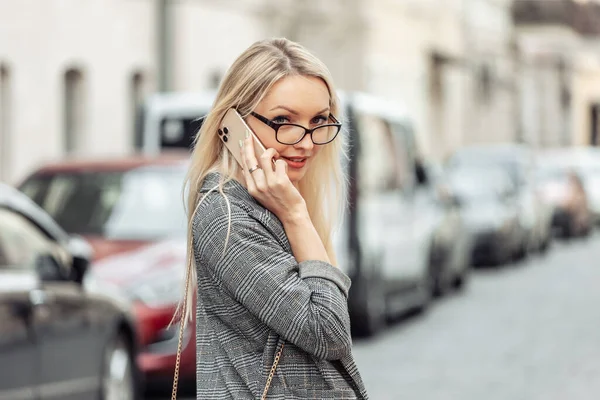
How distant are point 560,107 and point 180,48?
3965 cm

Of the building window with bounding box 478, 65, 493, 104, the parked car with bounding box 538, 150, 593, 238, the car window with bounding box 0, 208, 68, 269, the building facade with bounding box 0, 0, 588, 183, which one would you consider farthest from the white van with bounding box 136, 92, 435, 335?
the building window with bounding box 478, 65, 493, 104

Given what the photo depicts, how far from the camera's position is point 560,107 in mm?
62438

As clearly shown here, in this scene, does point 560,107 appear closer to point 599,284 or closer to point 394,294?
point 599,284

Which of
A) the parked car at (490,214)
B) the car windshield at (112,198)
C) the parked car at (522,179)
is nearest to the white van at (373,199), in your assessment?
the car windshield at (112,198)

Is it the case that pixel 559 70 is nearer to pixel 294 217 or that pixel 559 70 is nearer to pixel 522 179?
pixel 522 179

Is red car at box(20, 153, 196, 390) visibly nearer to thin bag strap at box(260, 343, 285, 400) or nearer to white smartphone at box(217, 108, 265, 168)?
white smartphone at box(217, 108, 265, 168)

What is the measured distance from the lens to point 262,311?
8.94 feet

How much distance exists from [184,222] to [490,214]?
12.8 meters

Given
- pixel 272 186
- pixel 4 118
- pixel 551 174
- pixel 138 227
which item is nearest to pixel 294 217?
pixel 272 186

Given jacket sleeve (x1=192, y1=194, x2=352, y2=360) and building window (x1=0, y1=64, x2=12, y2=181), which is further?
building window (x1=0, y1=64, x2=12, y2=181)

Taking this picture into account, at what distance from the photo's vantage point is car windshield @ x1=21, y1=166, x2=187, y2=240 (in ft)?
35.2

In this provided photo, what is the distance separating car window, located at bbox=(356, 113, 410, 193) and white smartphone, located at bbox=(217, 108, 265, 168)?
1009 centimetres

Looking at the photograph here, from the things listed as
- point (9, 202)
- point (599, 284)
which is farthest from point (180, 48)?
point (9, 202)

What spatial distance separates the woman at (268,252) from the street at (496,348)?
7341 millimetres
